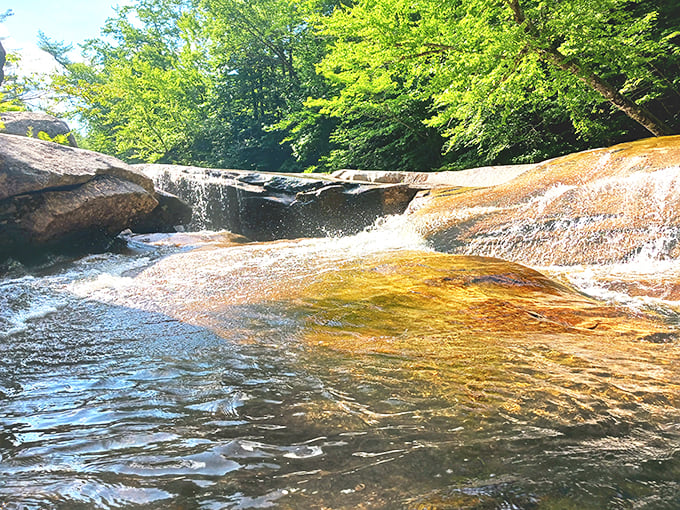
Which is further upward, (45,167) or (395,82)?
(395,82)

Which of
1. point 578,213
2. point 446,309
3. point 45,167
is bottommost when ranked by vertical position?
point 446,309

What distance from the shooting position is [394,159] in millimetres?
14156

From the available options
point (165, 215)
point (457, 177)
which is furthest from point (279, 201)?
point (457, 177)

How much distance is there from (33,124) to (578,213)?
44.6 ft

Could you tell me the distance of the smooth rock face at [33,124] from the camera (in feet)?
36.9

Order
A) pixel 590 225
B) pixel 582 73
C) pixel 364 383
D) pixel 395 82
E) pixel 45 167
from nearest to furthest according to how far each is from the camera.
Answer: pixel 364 383
pixel 590 225
pixel 45 167
pixel 582 73
pixel 395 82

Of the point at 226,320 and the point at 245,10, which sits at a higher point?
the point at 245,10

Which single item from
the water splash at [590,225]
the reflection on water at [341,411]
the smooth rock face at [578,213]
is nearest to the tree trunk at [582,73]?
the smooth rock face at [578,213]

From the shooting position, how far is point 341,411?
5.20 feet

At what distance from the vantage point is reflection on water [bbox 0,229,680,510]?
3.66ft

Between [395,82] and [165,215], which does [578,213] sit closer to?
[395,82]

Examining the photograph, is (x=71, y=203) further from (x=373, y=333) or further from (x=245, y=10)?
(x=245, y=10)

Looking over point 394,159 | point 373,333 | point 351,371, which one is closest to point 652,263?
point 373,333

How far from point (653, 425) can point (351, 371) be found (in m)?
1.16
